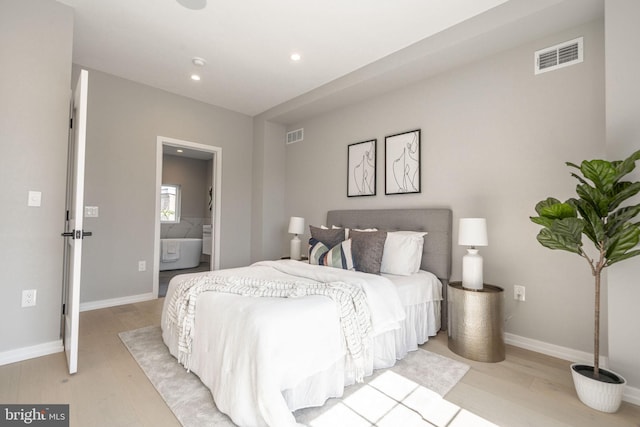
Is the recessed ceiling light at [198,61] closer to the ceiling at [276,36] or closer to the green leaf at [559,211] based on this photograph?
the ceiling at [276,36]

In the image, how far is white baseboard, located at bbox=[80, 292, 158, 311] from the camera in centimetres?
343

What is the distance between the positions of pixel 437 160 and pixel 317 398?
2499 millimetres

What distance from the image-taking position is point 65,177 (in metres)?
2.40

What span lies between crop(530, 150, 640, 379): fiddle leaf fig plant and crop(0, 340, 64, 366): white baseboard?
3.64 meters

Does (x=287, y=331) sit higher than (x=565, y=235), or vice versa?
(x=565, y=235)

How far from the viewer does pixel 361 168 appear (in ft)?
12.5

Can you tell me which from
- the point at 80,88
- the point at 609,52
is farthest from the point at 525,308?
the point at 80,88

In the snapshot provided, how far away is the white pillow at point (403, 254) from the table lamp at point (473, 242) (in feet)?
1.61

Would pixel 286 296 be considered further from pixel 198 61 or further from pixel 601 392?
pixel 198 61

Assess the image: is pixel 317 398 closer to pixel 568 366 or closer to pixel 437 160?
pixel 568 366

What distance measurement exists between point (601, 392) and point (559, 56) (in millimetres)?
2446

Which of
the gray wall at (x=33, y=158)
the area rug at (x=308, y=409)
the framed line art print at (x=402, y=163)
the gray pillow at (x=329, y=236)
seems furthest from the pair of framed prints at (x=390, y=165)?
the gray wall at (x=33, y=158)

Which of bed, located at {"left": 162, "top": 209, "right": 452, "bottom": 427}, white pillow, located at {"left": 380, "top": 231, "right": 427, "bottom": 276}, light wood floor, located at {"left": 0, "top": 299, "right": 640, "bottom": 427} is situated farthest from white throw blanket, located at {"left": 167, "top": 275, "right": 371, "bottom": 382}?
white pillow, located at {"left": 380, "top": 231, "right": 427, "bottom": 276}

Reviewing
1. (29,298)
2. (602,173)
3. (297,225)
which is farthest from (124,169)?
(602,173)
